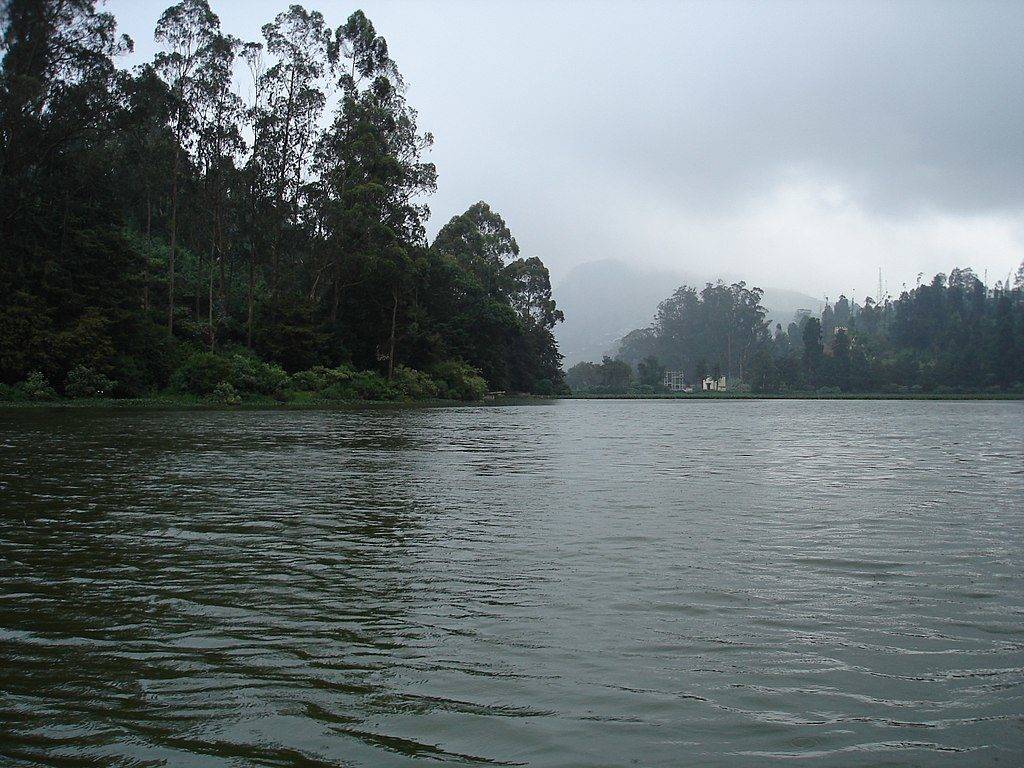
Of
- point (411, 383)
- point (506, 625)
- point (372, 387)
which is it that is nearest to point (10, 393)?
point (372, 387)

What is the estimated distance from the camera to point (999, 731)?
354 cm

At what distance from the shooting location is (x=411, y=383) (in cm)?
5288

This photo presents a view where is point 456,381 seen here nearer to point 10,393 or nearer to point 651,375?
point 10,393

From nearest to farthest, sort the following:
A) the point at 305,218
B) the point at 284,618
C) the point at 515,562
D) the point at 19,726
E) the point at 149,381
→ 1. the point at 19,726
2. the point at 284,618
3. the point at 515,562
4. the point at 149,381
5. the point at 305,218

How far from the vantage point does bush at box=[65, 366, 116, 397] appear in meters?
35.6

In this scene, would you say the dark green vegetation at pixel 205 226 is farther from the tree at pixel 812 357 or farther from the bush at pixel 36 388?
the tree at pixel 812 357

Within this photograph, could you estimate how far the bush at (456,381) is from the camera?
5894cm

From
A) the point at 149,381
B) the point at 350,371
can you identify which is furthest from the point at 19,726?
the point at 350,371

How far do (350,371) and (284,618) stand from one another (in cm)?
4538

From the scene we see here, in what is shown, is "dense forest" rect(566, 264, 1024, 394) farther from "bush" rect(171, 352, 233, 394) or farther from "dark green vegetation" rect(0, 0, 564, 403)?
"bush" rect(171, 352, 233, 394)

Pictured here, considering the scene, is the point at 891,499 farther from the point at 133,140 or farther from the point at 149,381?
the point at 133,140

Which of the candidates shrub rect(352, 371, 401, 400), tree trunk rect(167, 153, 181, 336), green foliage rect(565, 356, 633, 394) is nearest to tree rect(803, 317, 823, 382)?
green foliage rect(565, 356, 633, 394)

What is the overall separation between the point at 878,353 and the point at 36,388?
464 ft

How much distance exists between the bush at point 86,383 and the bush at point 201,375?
13.2 feet
